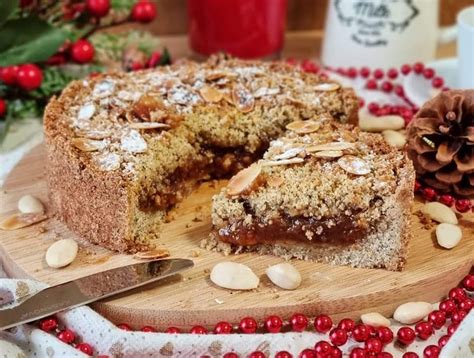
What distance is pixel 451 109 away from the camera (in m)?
2.25

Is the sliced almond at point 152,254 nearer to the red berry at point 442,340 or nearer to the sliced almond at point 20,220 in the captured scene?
the sliced almond at point 20,220

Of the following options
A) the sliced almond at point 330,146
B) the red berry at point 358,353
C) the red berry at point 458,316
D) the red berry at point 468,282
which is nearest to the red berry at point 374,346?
the red berry at point 358,353

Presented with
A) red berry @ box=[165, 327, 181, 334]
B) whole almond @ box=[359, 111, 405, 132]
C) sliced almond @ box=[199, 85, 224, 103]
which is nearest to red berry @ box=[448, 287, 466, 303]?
red berry @ box=[165, 327, 181, 334]

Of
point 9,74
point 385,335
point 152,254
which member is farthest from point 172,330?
point 9,74

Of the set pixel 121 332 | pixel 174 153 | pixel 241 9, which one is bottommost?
pixel 121 332

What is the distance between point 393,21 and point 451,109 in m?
0.88

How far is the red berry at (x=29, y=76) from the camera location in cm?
262

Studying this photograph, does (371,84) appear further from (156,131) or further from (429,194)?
(156,131)

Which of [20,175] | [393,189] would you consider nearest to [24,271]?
[20,175]

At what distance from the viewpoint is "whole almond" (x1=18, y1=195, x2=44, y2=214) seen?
2178 mm

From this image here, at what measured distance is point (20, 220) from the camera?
2125 mm

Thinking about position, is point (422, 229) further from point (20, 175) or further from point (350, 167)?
point (20, 175)

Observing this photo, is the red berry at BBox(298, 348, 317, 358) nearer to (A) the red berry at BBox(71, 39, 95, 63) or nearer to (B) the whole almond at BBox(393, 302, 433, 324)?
(B) the whole almond at BBox(393, 302, 433, 324)

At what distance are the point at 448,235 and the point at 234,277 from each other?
0.59 m
